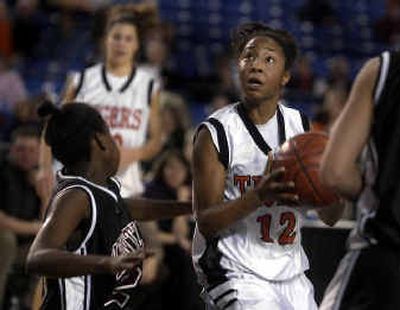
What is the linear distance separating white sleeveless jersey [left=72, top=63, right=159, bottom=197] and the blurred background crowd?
449 mm

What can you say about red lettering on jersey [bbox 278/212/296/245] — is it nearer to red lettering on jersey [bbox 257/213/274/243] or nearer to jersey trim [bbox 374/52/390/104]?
red lettering on jersey [bbox 257/213/274/243]

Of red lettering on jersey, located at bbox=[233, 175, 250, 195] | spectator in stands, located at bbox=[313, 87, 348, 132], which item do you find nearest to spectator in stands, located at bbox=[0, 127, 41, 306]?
spectator in stands, located at bbox=[313, 87, 348, 132]

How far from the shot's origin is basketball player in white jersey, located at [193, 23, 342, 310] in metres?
4.98

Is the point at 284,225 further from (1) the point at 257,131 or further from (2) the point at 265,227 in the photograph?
(1) the point at 257,131

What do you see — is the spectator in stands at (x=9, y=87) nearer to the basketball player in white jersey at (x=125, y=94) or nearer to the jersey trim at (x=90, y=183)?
the basketball player in white jersey at (x=125, y=94)

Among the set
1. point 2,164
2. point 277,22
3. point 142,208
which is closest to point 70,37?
point 277,22

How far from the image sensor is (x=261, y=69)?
5.13m

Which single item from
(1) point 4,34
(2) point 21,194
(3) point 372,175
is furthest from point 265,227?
(1) point 4,34

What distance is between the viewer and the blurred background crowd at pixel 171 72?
8914 millimetres

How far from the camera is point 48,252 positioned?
4.40 metres

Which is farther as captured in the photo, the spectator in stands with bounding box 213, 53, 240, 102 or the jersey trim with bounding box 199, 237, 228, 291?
the spectator in stands with bounding box 213, 53, 240, 102

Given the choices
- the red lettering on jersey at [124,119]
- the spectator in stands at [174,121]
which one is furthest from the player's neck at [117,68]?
the spectator in stands at [174,121]

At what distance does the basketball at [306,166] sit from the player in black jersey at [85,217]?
2.17 feet

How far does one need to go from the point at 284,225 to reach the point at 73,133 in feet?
3.32
